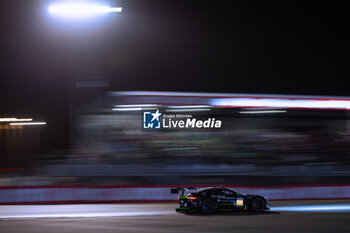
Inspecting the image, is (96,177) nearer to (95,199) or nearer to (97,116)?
(95,199)

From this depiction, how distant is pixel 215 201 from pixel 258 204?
1.35m

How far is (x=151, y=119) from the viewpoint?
15.8 metres

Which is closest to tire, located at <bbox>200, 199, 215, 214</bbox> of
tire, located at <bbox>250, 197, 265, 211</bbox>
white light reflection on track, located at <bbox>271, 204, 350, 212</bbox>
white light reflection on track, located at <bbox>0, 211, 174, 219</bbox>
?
white light reflection on track, located at <bbox>0, 211, 174, 219</bbox>

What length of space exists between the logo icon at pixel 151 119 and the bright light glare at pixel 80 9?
451 cm

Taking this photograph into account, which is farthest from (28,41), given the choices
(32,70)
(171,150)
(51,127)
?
(171,150)

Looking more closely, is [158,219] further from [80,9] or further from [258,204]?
[80,9]

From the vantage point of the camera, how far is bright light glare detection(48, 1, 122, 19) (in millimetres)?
16078

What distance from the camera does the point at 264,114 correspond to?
1652cm

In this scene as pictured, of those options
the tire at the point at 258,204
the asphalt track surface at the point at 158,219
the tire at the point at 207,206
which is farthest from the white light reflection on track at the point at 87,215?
the tire at the point at 258,204

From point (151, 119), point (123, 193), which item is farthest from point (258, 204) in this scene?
point (123, 193)

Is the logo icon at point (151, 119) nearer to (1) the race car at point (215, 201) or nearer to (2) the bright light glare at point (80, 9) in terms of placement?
(1) the race car at point (215, 201)

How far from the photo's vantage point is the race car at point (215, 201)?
12.2 meters

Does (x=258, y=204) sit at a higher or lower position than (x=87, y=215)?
higher

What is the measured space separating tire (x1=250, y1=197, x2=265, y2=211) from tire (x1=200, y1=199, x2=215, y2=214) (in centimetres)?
122
